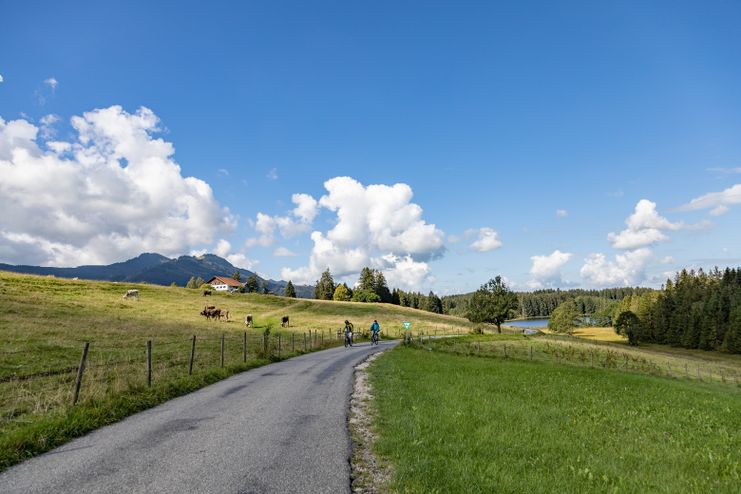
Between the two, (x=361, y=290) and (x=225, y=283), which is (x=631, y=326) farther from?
(x=225, y=283)

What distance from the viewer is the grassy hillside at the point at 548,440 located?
701 centimetres

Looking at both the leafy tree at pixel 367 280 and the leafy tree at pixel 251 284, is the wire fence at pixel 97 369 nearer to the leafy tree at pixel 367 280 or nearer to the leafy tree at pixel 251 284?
the leafy tree at pixel 367 280

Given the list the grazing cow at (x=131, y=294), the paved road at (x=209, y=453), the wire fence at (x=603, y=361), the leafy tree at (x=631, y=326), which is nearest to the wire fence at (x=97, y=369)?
the paved road at (x=209, y=453)

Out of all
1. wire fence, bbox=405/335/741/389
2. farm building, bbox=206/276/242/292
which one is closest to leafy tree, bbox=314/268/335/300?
farm building, bbox=206/276/242/292

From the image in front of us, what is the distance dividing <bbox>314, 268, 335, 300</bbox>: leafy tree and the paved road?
124779 millimetres

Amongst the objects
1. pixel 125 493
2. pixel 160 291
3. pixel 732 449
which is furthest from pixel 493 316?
pixel 125 493

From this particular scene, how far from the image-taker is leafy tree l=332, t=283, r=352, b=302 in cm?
13325

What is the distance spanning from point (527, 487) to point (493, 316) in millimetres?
74982

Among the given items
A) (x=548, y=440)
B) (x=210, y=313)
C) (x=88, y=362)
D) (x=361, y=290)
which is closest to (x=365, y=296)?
(x=361, y=290)

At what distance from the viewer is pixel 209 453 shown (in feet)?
26.7

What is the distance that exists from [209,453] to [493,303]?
75797 millimetres

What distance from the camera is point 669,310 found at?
118 m

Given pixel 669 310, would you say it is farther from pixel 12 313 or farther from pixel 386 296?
pixel 12 313

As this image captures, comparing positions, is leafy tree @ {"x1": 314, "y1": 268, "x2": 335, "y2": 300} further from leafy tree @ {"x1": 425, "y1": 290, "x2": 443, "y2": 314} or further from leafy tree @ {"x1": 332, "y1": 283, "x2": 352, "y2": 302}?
leafy tree @ {"x1": 425, "y1": 290, "x2": 443, "y2": 314}
